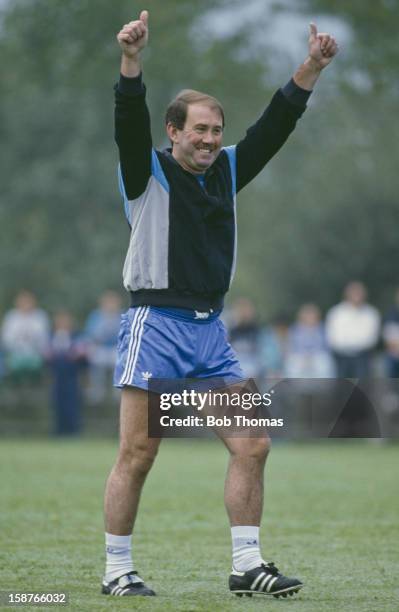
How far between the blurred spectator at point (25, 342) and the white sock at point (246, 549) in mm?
15208

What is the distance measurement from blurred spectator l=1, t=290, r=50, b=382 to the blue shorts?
14.9 m

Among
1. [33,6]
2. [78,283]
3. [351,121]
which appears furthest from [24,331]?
[78,283]

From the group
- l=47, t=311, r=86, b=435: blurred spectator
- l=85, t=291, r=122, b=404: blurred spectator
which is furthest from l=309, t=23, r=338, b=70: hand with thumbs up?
l=47, t=311, r=86, b=435: blurred spectator

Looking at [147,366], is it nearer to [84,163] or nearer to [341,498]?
[341,498]

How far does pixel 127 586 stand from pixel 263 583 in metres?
0.64

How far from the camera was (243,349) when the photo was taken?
20.6 m

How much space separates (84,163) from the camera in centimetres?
4684

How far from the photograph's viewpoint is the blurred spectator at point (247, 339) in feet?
67.7

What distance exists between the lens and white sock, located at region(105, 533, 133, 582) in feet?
21.5

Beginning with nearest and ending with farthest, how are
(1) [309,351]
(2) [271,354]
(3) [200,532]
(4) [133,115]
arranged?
(4) [133,115], (3) [200,532], (1) [309,351], (2) [271,354]

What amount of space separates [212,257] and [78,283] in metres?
38.7

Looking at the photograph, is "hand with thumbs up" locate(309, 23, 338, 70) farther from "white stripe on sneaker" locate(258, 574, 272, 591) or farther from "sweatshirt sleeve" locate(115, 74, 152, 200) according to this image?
"white stripe on sneaker" locate(258, 574, 272, 591)

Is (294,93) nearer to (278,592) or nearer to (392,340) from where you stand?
(278,592)

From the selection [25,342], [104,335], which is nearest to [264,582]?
[104,335]
